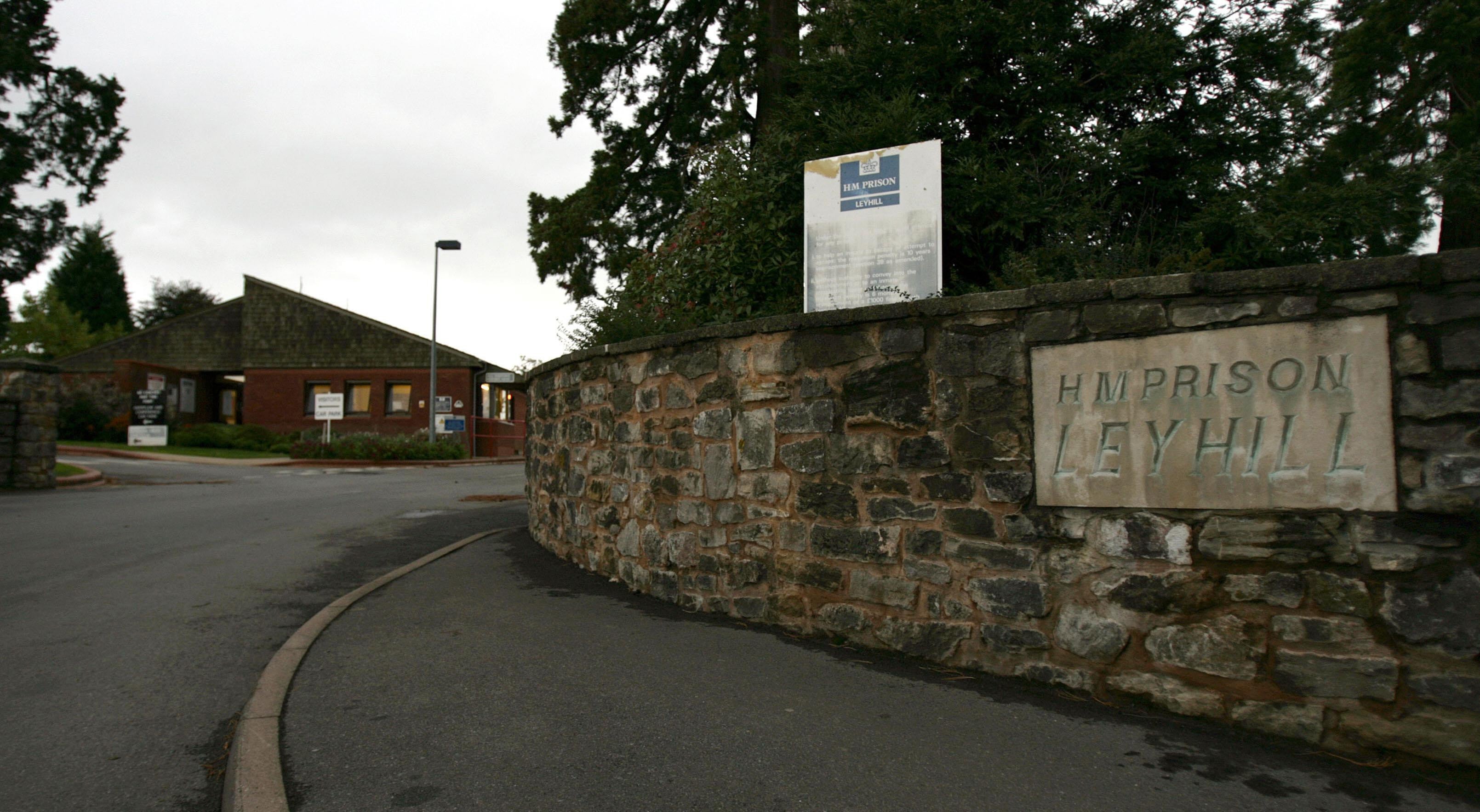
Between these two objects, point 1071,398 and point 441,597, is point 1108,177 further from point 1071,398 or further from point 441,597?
point 441,597

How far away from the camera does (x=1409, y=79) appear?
11.4m

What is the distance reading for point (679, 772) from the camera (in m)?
3.38

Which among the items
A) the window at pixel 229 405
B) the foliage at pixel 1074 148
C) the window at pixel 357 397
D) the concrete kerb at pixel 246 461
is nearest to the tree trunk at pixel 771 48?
the foliage at pixel 1074 148

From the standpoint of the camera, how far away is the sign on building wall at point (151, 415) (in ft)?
102

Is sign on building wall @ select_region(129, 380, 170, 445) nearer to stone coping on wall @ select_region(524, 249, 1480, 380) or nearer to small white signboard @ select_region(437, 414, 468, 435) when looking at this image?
small white signboard @ select_region(437, 414, 468, 435)

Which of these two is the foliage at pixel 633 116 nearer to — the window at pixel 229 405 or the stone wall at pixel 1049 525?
the stone wall at pixel 1049 525

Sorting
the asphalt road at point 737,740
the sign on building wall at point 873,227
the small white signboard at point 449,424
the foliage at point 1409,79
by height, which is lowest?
the asphalt road at point 737,740

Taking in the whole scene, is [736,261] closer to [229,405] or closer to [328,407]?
[328,407]

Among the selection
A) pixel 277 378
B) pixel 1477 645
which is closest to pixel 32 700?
pixel 1477 645

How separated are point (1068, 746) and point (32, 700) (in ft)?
15.8

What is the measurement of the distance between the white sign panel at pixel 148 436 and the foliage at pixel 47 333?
108 ft

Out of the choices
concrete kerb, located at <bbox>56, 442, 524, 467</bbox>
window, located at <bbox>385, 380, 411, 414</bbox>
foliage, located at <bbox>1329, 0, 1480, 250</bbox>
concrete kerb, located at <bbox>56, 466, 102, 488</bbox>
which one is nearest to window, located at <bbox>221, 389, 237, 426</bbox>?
window, located at <bbox>385, 380, 411, 414</bbox>

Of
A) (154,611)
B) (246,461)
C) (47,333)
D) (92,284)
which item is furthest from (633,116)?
(92,284)

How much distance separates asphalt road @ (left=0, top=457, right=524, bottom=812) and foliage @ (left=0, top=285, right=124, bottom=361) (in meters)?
54.6
